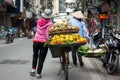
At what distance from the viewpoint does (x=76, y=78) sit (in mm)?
10328

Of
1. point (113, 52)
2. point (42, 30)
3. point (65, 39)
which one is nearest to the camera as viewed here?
point (65, 39)

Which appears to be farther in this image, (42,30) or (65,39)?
(42,30)

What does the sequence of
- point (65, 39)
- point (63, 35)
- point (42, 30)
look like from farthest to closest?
point (42, 30), point (63, 35), point (65, 39)

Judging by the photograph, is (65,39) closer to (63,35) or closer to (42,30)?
(63,35)

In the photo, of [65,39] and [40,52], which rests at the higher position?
[65,39]

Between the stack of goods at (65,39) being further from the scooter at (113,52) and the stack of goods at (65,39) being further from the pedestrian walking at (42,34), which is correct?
the scooter at (113,52)

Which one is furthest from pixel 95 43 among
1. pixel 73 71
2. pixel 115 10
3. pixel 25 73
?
pixel 115 10

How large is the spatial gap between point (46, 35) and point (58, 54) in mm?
655

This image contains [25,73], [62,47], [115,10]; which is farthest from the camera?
[115,10]

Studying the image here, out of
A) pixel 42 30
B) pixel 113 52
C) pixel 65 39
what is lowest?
pixel 113 52

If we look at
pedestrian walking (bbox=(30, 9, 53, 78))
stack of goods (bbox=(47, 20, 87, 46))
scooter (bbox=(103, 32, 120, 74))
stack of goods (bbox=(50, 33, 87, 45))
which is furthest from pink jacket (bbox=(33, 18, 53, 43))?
scooter (bbox=(103, 32, 120, 74))

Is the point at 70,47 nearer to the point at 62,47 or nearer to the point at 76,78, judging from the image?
the point at 62,47

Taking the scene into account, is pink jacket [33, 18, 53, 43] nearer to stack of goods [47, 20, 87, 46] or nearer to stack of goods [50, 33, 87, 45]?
stack of goods [47, 20, 87, 46]

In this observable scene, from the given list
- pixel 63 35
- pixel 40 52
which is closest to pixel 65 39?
pixel 63 35
